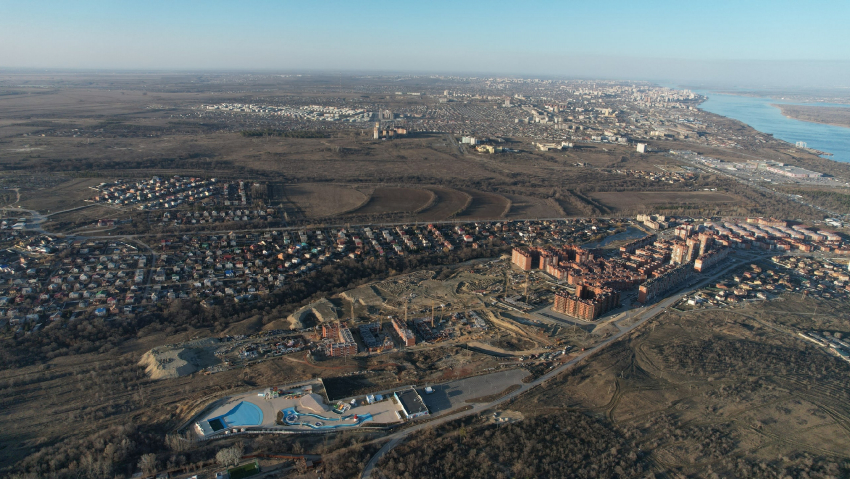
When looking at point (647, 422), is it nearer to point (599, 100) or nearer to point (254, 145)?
point (254, 145)

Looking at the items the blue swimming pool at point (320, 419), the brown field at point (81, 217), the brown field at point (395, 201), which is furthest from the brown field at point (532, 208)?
the brown field at point (81, 217)

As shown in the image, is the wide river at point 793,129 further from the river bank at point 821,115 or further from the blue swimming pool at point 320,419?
the blue swimming pool at point 320,419

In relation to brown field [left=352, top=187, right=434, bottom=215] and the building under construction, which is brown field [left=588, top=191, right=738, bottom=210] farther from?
the building under construction

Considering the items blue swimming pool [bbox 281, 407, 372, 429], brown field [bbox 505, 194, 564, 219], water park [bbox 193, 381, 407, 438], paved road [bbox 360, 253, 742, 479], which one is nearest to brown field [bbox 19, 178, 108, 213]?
water park [bbox 193, 381, 407, 438]

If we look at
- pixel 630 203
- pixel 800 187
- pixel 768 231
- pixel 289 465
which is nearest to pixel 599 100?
pixel 800 187

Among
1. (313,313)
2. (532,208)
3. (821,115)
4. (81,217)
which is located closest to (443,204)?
(532,208)

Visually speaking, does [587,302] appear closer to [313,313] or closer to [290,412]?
[313,313]
